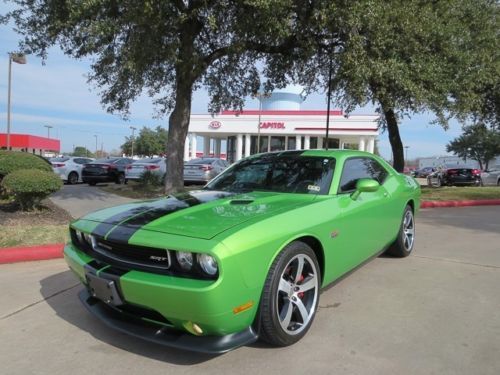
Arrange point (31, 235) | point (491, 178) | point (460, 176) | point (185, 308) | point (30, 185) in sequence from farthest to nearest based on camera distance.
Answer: point (491, 178), point (460, 176), point (30, 185), point (31, 235), point (185, 308)

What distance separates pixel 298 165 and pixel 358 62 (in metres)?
5.22

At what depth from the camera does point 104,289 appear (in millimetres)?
3295

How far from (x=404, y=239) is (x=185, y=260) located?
4082 mm

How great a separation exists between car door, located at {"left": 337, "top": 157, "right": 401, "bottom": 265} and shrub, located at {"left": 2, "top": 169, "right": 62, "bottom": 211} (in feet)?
18.2

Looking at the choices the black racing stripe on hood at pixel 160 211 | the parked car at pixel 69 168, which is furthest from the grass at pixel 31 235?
the parked car at pixel 69 168

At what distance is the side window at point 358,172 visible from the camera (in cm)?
477

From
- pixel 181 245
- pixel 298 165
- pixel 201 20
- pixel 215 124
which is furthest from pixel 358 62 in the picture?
pixel 215 124

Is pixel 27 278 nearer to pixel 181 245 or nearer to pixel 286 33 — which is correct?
pixel 181 245

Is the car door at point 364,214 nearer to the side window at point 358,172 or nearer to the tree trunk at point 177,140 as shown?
the side window at point 358,172

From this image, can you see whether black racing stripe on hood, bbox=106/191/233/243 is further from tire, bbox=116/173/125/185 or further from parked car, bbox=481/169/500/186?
parked car, bbox=481/169/500/186

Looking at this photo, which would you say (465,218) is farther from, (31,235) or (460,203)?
(31,235)

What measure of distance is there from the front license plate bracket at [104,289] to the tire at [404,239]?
158 inches

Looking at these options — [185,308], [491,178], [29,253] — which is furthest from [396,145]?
[491,178]

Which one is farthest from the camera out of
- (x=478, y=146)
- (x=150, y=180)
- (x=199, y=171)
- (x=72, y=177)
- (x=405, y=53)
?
(x=478, y=146)
